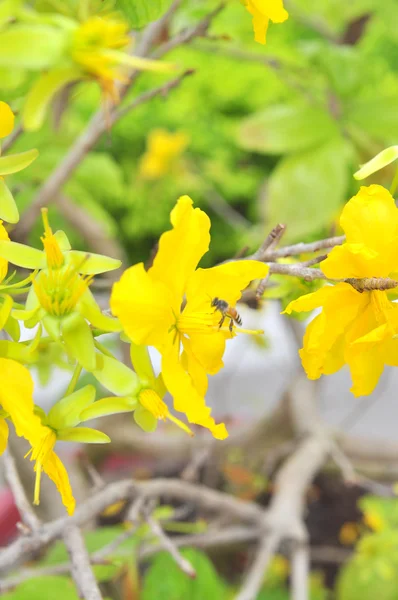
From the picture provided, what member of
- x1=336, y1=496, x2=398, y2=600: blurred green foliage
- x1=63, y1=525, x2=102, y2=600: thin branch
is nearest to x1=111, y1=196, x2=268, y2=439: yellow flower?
x1=63, y1=525, x2=102, y2=600: thin branch

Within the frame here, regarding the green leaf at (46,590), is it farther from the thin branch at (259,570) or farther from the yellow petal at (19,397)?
the yellow petal at (19,397)

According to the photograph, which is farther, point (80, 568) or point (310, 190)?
point (310, 190)

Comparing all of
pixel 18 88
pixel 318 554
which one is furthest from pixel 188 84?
pixel 18 88

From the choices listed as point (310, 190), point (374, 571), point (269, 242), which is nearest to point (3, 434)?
point (269, 242)

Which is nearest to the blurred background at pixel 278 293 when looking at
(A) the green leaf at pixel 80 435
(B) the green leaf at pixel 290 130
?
(B) the green leaf at pixel 290 130

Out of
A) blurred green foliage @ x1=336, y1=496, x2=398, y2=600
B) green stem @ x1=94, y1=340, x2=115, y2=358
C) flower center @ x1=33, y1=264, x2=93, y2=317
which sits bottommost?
blurred green foliage @ x1=336, y1=496, x2=398, y2=600

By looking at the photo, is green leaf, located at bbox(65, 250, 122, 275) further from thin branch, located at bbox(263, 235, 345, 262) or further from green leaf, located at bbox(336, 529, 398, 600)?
green leaf, located at bbox(336, 529, 398, 600)

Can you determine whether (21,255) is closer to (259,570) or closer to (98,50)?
(98,50)

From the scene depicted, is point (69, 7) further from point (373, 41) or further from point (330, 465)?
point (373, 41)
